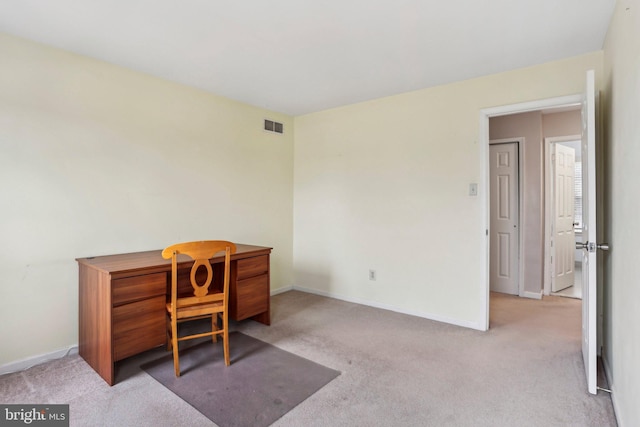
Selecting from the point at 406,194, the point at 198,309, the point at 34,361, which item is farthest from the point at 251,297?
the point at 406,194

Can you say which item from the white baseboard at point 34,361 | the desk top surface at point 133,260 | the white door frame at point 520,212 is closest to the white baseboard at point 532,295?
the white door frame at point 520,212

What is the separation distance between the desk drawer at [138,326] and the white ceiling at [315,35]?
185 cm

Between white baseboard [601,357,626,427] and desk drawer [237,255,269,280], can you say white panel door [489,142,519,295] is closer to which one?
white baseboard [601,357,626,427]

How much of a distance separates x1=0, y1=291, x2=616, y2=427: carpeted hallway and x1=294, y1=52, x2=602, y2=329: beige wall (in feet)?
1.58

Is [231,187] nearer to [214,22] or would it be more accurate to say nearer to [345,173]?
[345,173]

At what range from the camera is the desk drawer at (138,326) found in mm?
2182

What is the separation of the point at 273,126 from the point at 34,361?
3195 millimetres

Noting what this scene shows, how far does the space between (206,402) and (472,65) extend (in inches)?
125

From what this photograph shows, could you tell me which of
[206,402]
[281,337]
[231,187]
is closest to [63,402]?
[206,402]

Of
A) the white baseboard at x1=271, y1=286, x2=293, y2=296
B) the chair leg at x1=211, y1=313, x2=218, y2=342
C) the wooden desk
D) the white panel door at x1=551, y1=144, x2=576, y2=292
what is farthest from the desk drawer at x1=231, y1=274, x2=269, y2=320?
the white panel door at x1=551, y1=144, x2=576, y2=292

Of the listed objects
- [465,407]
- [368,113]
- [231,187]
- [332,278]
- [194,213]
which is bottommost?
[465,407]

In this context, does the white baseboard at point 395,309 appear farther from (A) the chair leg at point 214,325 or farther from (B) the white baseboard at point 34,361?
(B) the white baseboard at point 34,361

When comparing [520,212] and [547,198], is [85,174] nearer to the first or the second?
[520,212]

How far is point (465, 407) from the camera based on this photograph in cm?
193
